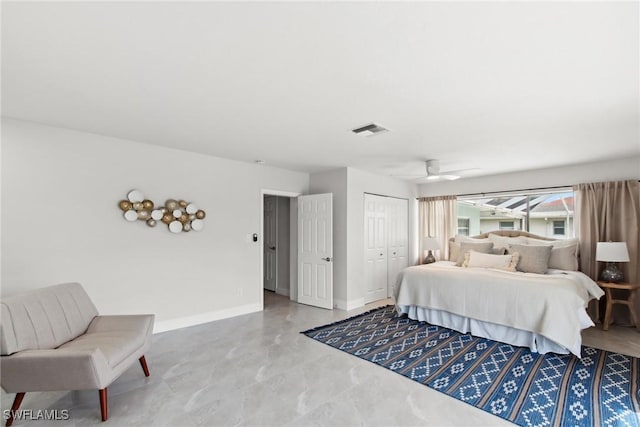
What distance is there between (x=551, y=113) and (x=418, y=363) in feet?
8.51

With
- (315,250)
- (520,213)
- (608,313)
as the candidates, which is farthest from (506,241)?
(315,250)

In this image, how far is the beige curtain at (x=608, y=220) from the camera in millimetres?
4309

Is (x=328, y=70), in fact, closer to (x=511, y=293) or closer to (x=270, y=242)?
(x=511, y=293)

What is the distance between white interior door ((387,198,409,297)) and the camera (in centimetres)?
605

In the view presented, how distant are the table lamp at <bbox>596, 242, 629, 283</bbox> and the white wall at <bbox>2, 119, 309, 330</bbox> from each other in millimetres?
4782

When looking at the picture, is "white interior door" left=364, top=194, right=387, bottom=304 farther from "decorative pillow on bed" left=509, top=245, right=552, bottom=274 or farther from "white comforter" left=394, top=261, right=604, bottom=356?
"decorative pillow on bed" left=509, top=245, right=552, bottom=274

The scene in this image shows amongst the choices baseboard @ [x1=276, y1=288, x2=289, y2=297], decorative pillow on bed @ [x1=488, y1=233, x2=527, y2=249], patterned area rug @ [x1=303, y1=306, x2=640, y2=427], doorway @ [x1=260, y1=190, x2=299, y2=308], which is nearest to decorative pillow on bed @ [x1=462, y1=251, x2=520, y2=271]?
decorative pillow on bed @ [x1=488, y1=233, x2=527, y2=249]

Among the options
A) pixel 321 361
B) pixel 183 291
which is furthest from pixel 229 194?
pixel 321 361

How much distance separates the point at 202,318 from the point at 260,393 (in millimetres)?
2142

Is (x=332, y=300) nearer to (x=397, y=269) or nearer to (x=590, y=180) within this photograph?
(x=397, y=269)

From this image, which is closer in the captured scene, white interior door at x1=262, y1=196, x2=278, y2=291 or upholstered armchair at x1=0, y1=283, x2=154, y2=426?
upholstered armchair at x1=0, y1=283, x2=154, y2=426

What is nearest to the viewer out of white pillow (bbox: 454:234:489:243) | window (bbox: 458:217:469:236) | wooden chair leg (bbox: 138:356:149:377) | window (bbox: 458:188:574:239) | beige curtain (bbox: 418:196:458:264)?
wooden chair leg (bbox: 138:356:149:377)

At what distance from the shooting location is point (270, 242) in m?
6.66

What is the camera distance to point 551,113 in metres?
2.74
